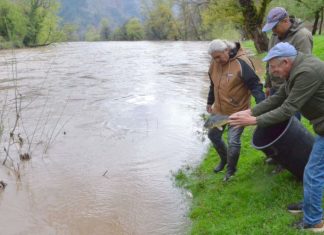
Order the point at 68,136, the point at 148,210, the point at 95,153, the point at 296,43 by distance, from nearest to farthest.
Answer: the point at 296,43 < the point at 148,210 < the point at 95,153 < the point at 68,136

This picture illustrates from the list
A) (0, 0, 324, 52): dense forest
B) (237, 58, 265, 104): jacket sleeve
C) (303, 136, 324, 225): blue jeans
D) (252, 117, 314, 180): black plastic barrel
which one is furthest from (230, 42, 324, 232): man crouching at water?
(0, 0, 324, 52): dense forest

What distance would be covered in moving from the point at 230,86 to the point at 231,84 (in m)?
0.04

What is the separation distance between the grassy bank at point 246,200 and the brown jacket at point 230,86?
3.71 feet

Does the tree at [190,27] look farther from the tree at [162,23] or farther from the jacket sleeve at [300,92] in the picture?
the jacket sleeve at [300,92]

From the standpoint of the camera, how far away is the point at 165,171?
27.5 ft

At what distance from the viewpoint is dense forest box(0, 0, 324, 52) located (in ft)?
85.9

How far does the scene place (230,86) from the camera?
619cm

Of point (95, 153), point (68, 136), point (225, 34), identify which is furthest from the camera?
point (225, 34)

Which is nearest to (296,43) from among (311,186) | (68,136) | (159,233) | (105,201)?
(311,186)

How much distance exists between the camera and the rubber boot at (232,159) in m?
6.36

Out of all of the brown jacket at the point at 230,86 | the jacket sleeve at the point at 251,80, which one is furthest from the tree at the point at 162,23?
the jacket sleeve at the point at 251,80

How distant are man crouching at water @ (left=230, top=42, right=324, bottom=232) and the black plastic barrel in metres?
0.90

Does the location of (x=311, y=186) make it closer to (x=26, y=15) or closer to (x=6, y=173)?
(x=6, y=173)

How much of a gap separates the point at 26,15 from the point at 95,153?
183 feet
